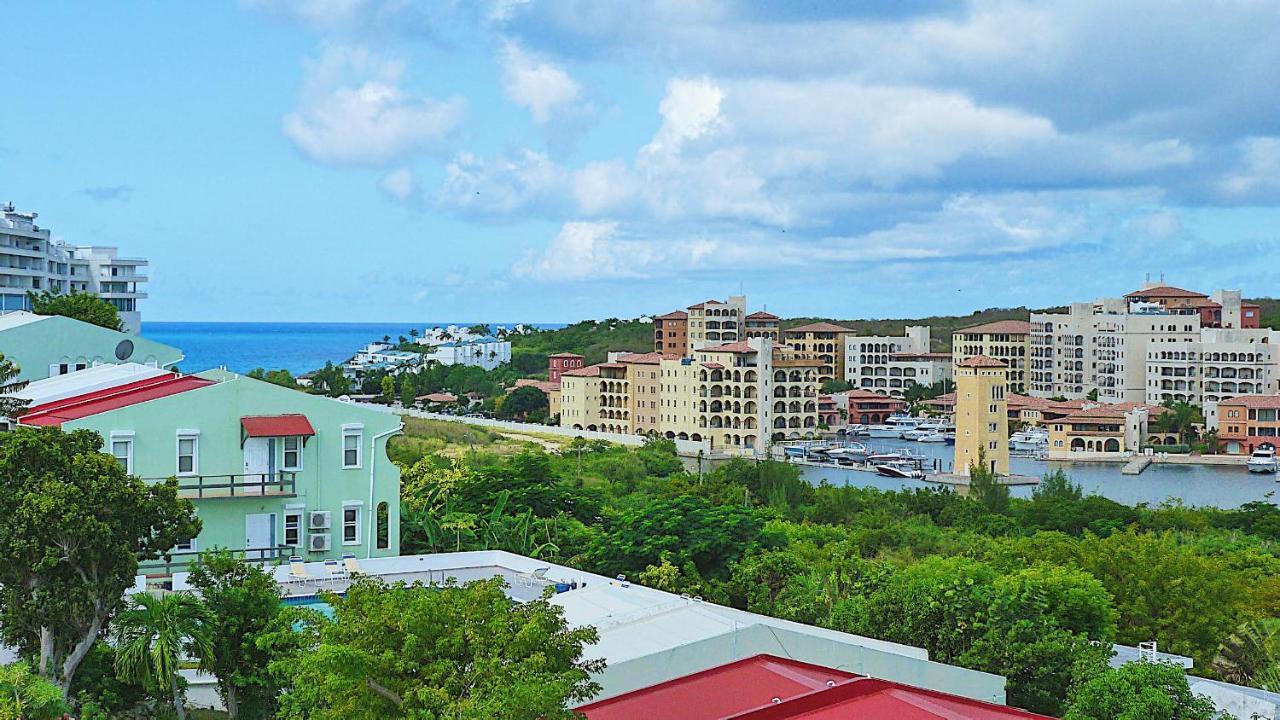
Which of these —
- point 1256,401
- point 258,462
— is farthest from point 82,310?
point 1256,401

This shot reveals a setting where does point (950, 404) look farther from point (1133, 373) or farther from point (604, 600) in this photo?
point (604, 600)

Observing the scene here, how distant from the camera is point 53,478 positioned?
12.2 m

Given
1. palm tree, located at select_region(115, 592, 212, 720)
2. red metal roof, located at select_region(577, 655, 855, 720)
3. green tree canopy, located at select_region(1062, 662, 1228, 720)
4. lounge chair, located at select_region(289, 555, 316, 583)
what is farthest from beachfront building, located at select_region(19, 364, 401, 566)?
green tree canopy, located at select_region(1062, 662, 1228, 720)

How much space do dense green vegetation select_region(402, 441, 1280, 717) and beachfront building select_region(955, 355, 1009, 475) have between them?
31286 millimetres

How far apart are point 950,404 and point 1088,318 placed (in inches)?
479

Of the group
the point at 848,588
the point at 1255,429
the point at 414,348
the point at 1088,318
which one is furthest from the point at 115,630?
the point at 414,348

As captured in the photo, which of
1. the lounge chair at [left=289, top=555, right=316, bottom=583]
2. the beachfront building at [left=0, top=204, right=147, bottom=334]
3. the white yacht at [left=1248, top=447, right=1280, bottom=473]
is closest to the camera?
the lounge chair at [left=289, top=555, right=316, bottom=583]

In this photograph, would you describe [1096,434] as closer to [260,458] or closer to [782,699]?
[260,458]

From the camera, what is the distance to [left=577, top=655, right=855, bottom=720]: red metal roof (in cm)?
1180

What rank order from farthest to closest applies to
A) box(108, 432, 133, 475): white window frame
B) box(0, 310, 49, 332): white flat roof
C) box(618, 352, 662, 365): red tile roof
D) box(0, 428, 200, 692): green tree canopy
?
box(618, 352, 662, 365): red tile roof → box(0, 310, 49, 332): white flat roof → box(108, 432, 133, 475): white window frame → box(0, 428, 200, 692): green tree canopy

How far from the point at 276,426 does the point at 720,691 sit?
927 centimetres

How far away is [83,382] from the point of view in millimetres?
23156

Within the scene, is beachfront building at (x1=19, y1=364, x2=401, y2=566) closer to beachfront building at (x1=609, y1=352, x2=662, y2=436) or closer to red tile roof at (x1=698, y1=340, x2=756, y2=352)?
red tile roof at (x1=698, y1=340, x2=756, y2=352)

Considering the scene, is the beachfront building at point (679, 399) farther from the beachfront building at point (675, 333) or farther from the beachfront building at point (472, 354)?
the beachfront building at point (472, 354)
